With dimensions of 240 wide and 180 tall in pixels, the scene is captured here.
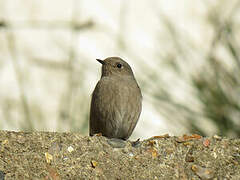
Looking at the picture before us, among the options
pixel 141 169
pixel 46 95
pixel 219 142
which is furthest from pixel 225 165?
pixel 46 95

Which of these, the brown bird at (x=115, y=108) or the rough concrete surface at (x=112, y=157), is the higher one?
the rough concrete surface at (x=112, y=157)

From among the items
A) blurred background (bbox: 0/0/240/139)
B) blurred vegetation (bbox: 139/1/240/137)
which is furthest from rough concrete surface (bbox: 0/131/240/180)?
blurred background (bbox: 0/0/240/139)

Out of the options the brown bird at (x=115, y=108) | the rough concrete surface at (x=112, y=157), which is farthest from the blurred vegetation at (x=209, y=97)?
the rough concrete surface at (x=112, y=157)

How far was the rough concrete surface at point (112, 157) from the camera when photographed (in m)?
3.09

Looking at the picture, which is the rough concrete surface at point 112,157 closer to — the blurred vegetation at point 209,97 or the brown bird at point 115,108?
the blurred vegetation at point 209,97

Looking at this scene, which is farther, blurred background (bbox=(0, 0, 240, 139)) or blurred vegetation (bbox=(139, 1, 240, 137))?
blurred background (bbox=(0, 0, 240, 139))

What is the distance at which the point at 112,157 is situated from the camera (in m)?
3.29

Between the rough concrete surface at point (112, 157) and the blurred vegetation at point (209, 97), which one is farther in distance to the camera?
the blurred vegetation at point (209, 97)

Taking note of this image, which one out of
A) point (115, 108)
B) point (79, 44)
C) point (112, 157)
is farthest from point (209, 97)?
point (79, 44)

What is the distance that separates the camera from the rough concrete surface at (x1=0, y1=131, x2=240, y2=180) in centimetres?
309

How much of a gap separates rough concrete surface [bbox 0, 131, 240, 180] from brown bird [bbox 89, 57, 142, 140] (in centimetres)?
127

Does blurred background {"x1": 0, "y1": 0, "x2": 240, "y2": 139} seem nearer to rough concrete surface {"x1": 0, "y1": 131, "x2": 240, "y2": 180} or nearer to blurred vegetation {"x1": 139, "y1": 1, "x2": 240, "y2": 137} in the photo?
blurred vegetation {"x1": 139, "y1": 1, "x2": 240, "y2": 137}

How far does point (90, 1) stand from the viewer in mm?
8859

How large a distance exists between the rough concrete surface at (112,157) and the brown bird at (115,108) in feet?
4.18
